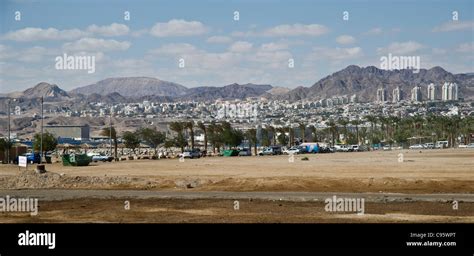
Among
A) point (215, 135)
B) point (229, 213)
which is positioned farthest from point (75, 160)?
point (215, 135)

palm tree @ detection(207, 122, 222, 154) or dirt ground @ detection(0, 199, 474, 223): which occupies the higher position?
palm tree @ detection(207, 122, 222, 154)

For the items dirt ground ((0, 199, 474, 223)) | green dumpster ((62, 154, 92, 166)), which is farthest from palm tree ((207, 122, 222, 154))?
dirt ground ((0, 199, 474, 223))

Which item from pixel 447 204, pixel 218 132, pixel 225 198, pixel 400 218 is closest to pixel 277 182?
pixel 225 198

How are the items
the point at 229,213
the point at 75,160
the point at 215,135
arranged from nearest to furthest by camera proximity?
1. the point at 229,213
2. the point at 75,160
3. the point at 215,135

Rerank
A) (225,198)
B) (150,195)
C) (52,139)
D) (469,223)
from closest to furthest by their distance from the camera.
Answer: (469,223), (225,198), (150,195), (52,139)

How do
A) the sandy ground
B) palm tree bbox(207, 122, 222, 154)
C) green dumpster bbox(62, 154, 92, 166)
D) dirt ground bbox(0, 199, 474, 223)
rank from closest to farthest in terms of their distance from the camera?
dirt ground bbox(0, 199, 474, 223), the sandy ground, green dumpster bbox(62, 154, 92, 166), palm tree bbox(207, 122, 222, 154)

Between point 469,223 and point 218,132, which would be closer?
point 469,223

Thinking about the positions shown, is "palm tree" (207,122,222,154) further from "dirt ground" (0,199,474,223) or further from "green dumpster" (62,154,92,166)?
"dirt ground" (0,199,474,223)

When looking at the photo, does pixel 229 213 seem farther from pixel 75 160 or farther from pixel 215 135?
pixel 215 135

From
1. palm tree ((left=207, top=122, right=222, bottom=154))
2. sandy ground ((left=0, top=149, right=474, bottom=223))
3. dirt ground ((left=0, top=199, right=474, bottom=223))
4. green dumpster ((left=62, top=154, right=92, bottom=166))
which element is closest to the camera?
dirt ground ((left=0, top=199, right=474, bottom=223))

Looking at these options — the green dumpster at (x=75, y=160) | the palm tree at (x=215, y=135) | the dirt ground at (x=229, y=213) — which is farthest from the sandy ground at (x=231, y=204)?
the palm tree at (x=215, y=135)
